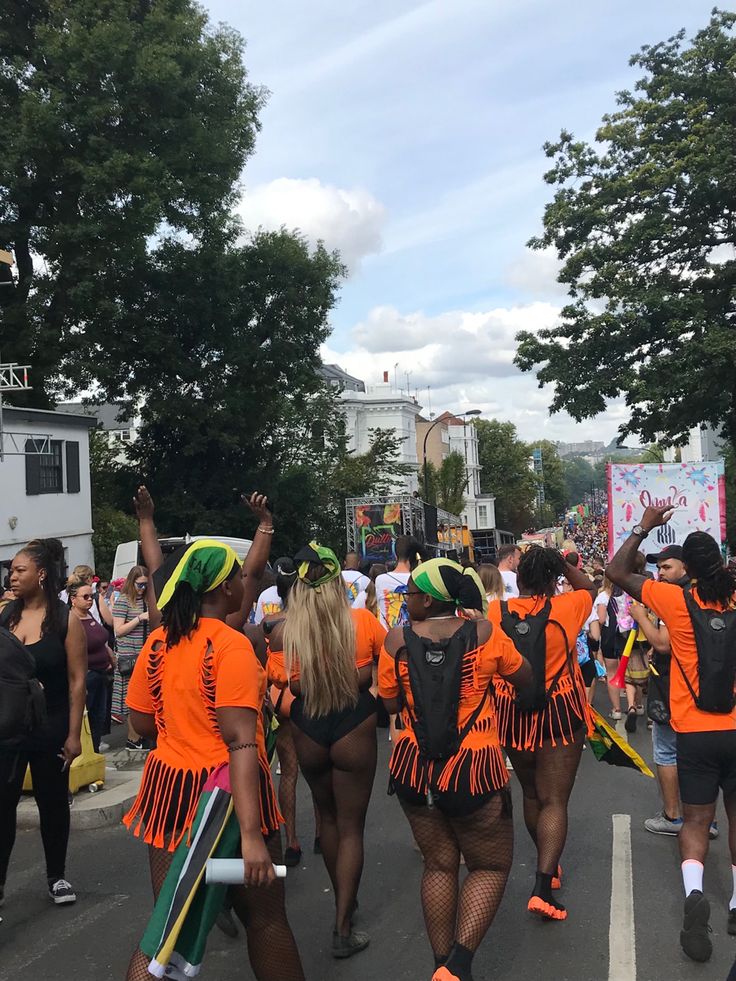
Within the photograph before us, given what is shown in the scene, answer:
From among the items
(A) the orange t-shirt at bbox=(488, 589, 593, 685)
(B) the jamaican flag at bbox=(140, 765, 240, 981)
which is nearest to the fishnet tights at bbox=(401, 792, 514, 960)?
(B) the jamaican flag at bbox=(140, 765, 240, 981)

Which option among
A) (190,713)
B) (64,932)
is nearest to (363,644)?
(190,713)

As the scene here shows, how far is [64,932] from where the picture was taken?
4770 mm

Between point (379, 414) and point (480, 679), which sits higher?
point (379, 414)

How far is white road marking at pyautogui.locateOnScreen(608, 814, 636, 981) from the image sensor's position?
162 inches

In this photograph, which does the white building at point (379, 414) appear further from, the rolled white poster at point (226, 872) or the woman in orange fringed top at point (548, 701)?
the rolled white poster at point (226, 872)

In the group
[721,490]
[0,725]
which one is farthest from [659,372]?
[0,725]

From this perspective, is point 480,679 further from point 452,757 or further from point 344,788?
point 344,788

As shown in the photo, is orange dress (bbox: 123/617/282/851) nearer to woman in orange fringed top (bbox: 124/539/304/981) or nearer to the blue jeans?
woman in orange fringed top (bbox: 124/539/304/981)

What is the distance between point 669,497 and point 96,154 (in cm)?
1770

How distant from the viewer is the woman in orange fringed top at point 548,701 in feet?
15.9

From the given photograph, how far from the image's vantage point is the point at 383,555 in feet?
97.7

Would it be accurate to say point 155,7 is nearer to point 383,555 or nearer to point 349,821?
point 383,555

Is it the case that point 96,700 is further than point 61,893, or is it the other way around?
point 96,700

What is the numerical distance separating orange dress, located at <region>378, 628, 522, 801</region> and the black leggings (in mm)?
2087
